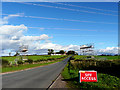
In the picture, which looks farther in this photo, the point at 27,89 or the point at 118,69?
the point at 118,69

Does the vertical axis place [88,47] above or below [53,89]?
above

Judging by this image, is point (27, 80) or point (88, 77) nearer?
point (88, 77)

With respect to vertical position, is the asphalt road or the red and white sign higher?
the red and white sign

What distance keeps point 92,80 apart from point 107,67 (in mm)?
14318

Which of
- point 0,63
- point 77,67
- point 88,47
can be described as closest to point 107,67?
point 77,67

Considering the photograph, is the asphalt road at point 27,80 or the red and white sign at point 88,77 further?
the red and white sign at point 88,77

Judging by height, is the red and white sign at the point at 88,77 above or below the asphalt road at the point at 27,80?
above

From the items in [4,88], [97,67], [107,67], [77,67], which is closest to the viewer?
[4,88]

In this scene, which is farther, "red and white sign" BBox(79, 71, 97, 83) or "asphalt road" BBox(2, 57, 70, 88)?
"red and white sign" BBox(79, 71, 97, 83)

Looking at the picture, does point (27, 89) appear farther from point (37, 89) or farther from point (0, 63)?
point (0, 63)

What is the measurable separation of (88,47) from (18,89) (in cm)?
5092

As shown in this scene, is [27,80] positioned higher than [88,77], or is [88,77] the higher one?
[88,77]

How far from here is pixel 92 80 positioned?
42.3ft

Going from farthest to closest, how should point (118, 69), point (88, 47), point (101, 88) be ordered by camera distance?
point (88, 47)
point (118, 69)
point (101, 88)
